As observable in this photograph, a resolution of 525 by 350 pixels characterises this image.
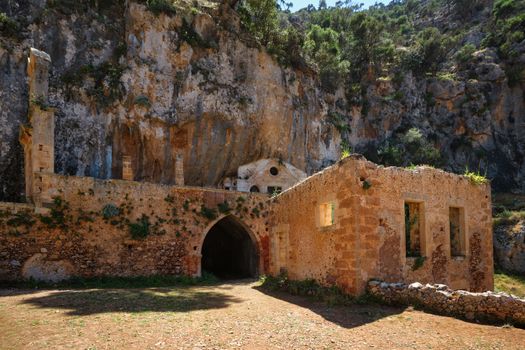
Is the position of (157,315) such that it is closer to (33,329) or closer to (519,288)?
(33,329)

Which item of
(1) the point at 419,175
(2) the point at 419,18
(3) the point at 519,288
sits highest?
(2) the point at 419,18

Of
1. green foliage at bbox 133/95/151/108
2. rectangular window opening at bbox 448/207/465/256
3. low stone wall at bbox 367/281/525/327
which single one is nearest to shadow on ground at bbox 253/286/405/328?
low stone wall at bbox 367/281/525/327

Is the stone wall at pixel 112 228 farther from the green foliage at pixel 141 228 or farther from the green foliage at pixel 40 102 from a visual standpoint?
the green foliage at pixel 40 102

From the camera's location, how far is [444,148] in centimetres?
4116

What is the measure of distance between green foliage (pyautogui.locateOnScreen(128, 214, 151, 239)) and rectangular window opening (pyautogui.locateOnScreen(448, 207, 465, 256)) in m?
11.6

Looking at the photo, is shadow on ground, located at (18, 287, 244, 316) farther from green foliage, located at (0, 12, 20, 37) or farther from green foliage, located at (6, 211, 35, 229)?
green foliage, located at (0, 12, 20, 37)

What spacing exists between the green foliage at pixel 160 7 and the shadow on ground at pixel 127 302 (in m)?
20.6

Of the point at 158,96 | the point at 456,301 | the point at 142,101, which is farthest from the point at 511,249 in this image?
the point at 142,101

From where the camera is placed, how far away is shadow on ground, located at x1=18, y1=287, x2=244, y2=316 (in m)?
9.38

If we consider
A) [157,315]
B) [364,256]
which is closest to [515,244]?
[364,256]

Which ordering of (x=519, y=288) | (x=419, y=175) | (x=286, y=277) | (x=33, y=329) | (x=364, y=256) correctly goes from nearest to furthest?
(x=33, y=329), (x=364, y=256), (x=419, y=175), (x=286, y=277), (x=519, y=288)

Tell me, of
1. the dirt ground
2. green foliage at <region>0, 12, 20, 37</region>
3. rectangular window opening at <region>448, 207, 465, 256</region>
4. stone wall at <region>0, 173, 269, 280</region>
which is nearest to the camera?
the dirt ground

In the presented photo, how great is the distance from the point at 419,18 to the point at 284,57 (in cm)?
4672

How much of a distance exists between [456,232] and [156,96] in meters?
→ 19.8
